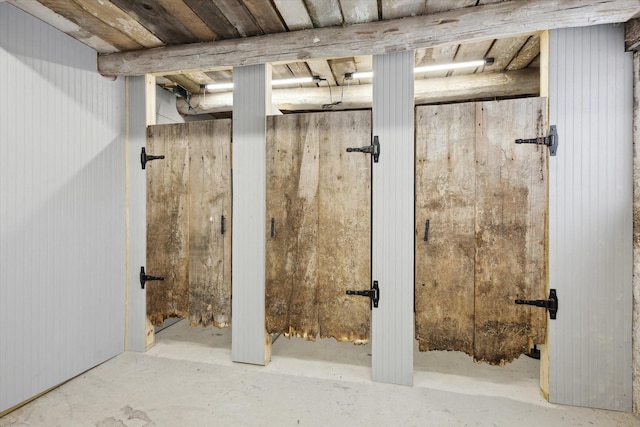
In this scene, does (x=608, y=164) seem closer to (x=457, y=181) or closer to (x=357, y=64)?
(x=457, y=181)

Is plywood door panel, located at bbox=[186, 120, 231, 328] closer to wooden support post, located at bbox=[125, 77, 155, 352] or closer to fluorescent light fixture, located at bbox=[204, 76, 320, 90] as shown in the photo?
wooden support post, located at bbox=[125, 77, 155, 352]

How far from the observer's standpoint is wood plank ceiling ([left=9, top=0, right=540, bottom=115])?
1.92 meters

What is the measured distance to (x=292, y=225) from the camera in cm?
238

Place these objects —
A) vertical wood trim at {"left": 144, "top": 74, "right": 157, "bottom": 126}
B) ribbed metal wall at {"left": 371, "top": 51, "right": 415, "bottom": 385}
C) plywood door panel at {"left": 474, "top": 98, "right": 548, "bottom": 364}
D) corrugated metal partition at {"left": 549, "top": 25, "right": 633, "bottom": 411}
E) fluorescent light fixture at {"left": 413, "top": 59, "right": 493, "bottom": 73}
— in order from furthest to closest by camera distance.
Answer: fluorescent light fixture at {"left": 413, "top": 59, "right": 493, "bottom": 73}, vertical wood trim at {"left": 144, "top": 74, "right": 157, "bottom": 126}, ribbed metal wall at {"left": 371, "top": 51, "right": 415, "bottom": 385}, plywood door panel at {"left": 474, "top": 98, "right": 548, "bottom": 364}, corrugated metal partition at {"left": 549, "top": 25, "right": 633, "bottom": 411}

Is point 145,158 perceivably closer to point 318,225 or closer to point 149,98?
point 149,98

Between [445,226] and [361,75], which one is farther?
[361,75]

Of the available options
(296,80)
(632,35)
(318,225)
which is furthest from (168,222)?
(632,35)

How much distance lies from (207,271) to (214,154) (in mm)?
966

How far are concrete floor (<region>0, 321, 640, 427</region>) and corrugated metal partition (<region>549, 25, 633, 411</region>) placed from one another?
0.24 meters

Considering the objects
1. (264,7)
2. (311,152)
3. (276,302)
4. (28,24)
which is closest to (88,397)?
(276,302)

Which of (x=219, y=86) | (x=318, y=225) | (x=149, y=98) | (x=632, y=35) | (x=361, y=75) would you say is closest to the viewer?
(x=632, y=35)

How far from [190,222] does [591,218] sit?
2872 millimetres

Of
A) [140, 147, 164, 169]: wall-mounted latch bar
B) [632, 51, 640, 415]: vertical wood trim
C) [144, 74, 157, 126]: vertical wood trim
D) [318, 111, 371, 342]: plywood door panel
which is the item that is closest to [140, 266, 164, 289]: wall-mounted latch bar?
[140, 147, 164, 169]: wall-mounted latch bar

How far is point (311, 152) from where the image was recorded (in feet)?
7.68
